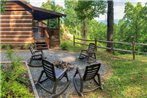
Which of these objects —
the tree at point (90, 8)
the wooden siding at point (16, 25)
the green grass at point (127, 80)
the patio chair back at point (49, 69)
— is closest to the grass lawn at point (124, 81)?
the green grass at point (127, 80)

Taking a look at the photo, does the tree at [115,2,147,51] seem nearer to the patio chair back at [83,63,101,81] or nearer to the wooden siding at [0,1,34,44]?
the wooden siding at [0,1,34,44]

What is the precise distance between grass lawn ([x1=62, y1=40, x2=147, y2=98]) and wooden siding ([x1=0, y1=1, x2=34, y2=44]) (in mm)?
7870

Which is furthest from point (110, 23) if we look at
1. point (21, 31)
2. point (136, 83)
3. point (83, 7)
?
point (136, 83)

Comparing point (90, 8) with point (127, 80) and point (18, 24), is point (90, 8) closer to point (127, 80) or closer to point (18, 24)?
point (18, 24)

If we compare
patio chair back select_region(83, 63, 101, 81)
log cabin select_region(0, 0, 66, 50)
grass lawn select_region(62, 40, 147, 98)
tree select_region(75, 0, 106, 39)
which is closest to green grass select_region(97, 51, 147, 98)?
grass lawn select_region(62, 40, 147, 98)

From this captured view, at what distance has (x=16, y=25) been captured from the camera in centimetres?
1877

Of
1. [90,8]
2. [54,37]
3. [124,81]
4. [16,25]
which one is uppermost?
[90,8]

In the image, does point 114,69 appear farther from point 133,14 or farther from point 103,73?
point 133,14

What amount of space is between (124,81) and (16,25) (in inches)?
434

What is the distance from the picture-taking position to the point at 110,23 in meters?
17.5

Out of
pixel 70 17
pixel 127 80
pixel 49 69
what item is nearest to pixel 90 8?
pixel 127 80

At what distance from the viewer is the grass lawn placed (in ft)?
28.3

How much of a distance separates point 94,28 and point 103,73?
46.1 m

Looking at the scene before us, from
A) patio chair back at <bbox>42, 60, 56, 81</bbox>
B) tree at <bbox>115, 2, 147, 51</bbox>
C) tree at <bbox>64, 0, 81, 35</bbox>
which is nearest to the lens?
patio chair back at <bbox>42, 60, 56, 81</bbox>
